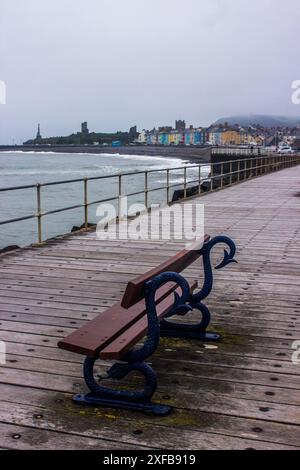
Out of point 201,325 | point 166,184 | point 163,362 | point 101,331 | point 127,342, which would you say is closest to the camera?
point 127,342

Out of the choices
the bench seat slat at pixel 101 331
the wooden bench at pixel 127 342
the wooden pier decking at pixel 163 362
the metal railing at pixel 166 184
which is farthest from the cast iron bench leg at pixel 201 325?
the metal railing at pixel 166 184

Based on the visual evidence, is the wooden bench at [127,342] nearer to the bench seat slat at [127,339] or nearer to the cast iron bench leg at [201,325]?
the bench seat slat at [127,339]

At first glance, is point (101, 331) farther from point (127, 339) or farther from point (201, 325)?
point (201, 325)

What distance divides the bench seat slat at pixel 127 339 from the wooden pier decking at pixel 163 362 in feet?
1.23

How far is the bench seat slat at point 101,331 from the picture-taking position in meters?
3.33

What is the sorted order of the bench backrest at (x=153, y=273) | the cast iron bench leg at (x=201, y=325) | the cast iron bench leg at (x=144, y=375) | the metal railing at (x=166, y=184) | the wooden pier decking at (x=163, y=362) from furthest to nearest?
the metal railing at (x=166, y=184) < the cast iron bench leg at (x=201, y=325) < the cast iron bench leg at (x=144, y=375) < the bench backrest at (x=153, y=273) < the wooden pier decking at (x=163, y=362)

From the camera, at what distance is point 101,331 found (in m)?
3.57

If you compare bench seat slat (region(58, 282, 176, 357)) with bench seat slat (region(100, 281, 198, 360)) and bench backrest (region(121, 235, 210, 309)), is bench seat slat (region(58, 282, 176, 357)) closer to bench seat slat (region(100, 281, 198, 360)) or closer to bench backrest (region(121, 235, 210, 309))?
bench seat slat (region(100, 281, 198, 360))

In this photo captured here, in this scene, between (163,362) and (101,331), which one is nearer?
(101,331)

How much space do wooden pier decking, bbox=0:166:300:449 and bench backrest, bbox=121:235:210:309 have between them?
63 centimetres

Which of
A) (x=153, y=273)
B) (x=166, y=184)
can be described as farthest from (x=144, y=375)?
(x=166, y=184)

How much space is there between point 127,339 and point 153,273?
427mm

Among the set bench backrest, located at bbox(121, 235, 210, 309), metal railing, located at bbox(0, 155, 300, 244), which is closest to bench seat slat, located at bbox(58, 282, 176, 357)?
bench backrest, located at bbox(121, 235, 210, 309)

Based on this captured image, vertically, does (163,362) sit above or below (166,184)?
below
